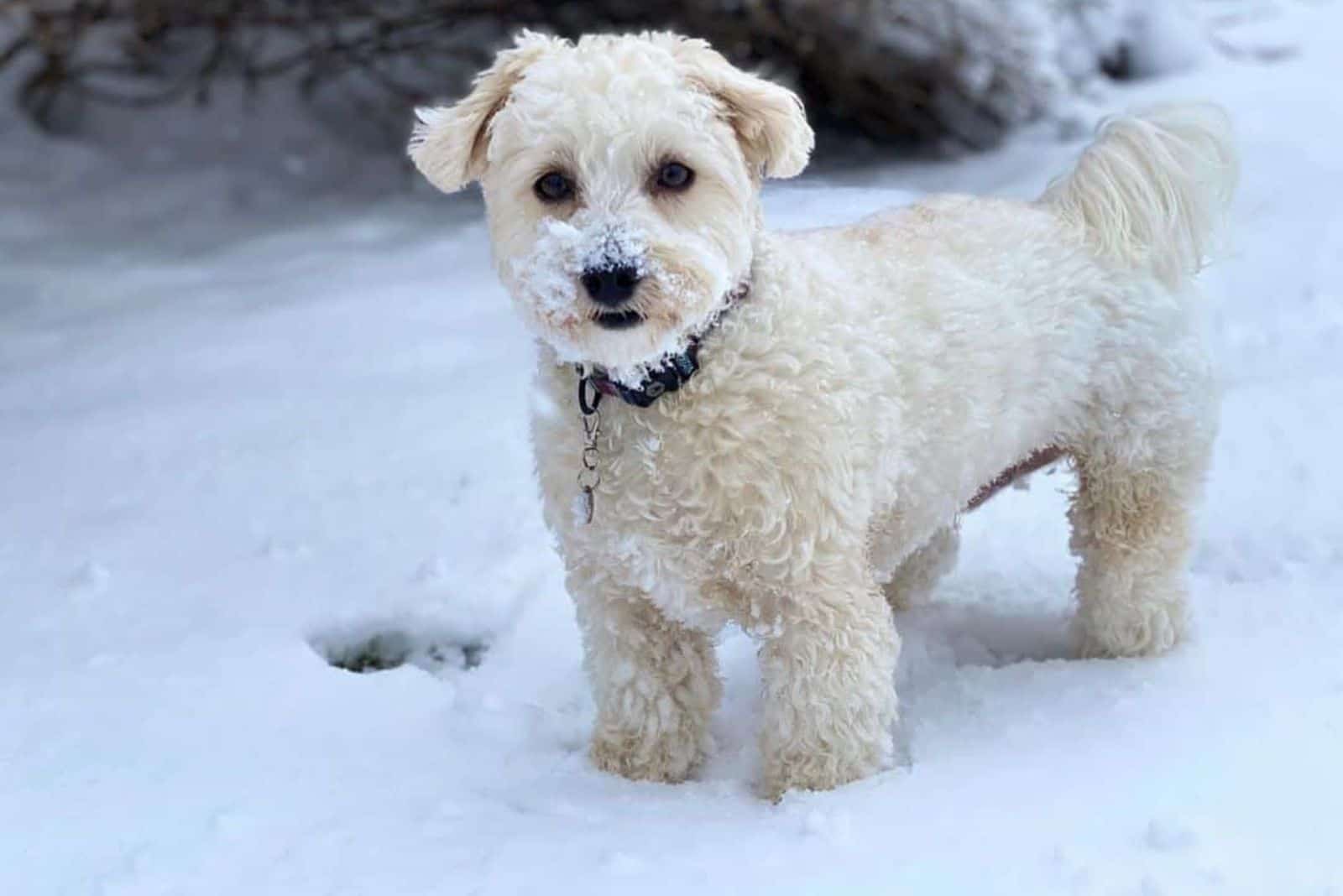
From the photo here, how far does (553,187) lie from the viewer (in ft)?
10.5

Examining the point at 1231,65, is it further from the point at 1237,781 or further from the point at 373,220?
the point at 1237,781

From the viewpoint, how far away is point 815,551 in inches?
131

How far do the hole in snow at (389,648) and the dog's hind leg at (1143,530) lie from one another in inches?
67.1

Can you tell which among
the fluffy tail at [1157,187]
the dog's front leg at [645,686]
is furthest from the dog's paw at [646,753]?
the fluffy tail at [1157,187]

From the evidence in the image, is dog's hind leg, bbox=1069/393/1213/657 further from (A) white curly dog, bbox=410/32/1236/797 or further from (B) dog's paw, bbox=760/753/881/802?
(B) dog's paw, bbox=760/753/881/802

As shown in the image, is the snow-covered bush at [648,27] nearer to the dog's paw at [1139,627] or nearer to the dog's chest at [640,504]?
the dog's paw at [1139,627]

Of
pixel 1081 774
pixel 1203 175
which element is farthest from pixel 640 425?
pixel 1203 175

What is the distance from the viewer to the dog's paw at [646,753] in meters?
3.70

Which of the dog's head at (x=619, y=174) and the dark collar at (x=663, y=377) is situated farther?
the dark collar at (x=663, y=377)

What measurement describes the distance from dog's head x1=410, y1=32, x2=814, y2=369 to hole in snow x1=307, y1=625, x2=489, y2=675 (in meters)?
1.44

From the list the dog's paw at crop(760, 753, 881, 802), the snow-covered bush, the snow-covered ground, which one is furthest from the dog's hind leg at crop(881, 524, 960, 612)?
the snow-covered bush

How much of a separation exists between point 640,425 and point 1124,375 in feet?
4.55

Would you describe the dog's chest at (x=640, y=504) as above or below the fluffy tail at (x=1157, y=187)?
below

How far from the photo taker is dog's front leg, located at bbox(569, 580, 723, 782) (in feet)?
11.9
